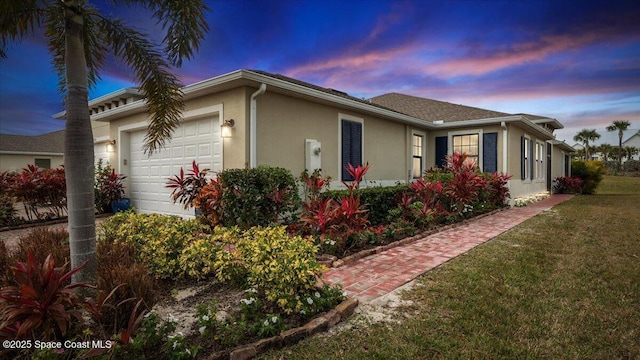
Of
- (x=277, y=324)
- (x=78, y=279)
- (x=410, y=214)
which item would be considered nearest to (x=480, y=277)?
(x=277, y=324)

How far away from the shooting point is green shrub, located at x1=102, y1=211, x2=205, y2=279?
3.37m

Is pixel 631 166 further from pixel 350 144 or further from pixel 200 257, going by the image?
pixel 200 257

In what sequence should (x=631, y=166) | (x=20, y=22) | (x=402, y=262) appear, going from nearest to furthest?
(x=20, y=22) → (x=402, y=262) → (x=631, y=166)

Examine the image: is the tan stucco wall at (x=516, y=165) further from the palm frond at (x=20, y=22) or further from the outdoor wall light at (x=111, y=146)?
the outdoor wall light at (x=111, y=146)

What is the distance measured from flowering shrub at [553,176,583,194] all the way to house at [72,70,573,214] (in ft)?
18.8

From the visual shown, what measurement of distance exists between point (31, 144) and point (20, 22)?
84.5 feet

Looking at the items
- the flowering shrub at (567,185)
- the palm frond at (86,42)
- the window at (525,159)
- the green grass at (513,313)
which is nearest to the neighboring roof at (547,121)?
the window at (525,159)

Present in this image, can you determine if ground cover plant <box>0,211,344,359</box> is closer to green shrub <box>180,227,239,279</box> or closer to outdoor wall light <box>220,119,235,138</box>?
green shrub <box>180,227,239,279</box>

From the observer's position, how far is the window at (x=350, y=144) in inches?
339

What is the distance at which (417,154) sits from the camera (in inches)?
468

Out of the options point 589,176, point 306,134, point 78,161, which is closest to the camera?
point 78,161

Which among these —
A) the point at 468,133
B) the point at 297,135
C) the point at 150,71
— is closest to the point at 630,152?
the point at 468,133

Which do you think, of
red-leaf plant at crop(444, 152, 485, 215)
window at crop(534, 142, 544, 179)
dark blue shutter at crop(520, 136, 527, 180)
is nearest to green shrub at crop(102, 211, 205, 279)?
red-leaf plant at crop(444, 152, 485, 215)

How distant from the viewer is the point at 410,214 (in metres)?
6.75
